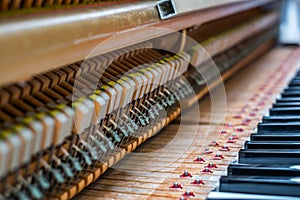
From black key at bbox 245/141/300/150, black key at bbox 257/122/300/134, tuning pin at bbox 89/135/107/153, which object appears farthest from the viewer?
black key at bbox 257/122/300/134

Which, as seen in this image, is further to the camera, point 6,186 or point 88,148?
point 88,148

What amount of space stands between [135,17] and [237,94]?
2.65 m

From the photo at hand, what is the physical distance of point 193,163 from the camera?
314 cm

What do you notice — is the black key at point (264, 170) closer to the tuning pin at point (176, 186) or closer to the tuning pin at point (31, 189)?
the tuning pin at point (176, 186)

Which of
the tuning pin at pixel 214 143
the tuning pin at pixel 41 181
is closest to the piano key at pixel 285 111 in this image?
the tuning pin at pixel 214 143

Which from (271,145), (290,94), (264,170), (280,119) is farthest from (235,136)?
(290,94)

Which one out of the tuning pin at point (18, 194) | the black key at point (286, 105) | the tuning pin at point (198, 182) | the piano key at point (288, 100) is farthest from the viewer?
the piano key at point (288, 100)

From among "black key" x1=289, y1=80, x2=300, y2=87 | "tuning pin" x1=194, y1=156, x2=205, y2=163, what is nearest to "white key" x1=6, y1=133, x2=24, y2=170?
"tuning pin" x1=194, y1=156, x2=205, y2=163

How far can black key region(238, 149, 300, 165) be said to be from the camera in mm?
2889

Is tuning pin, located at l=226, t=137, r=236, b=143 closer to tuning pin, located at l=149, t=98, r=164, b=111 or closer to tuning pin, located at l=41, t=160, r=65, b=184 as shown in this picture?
tuning pin, located at l=149, t=98, r=164, b=111

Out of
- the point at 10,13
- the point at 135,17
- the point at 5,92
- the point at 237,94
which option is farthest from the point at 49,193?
the point at 237,94

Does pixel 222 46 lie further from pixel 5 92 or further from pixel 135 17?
pixel 5 92

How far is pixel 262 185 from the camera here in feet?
8.14

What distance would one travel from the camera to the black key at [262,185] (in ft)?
8.00
